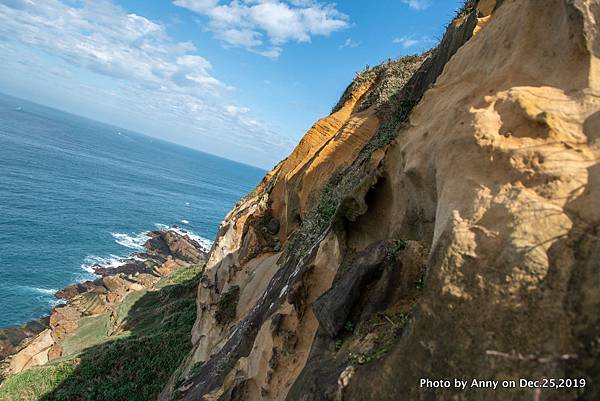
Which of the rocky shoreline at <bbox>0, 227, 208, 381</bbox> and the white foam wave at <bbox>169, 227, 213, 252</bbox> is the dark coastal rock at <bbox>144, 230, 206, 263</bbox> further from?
the white foam wave at <bbox>169, 227, 213, 252</bbox>

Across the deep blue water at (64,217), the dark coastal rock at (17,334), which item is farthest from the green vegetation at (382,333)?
the deep blue water at (64,217)

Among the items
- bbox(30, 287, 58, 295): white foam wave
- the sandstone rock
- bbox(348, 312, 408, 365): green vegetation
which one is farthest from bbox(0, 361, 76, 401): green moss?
bbox(348, 312, 408, 365): green vegetation

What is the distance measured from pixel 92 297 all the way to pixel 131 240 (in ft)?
74.9

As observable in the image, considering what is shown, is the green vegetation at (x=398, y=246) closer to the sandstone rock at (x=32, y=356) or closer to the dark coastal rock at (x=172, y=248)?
the sandstone rock at (x=32, y=356)

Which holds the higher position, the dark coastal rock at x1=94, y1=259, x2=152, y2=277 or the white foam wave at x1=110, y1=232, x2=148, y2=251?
the white foam wave at x1=110, y1=232, x2=148, y2=251

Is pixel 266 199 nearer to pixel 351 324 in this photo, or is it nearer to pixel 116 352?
pixel 116 352

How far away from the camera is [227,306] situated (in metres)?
21.9

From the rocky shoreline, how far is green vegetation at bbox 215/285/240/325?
760 inches

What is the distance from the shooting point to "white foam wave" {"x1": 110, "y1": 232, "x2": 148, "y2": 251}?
64438 mm

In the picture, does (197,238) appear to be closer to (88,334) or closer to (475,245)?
(88,334)

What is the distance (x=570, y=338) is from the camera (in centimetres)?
421

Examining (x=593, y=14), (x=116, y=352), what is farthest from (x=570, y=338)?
(x=116, y=352)

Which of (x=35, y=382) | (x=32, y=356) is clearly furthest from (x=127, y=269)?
(x=35, y=382)

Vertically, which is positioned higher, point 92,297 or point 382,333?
point 382,333
